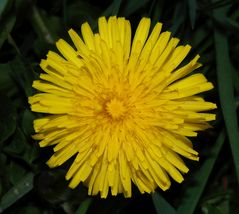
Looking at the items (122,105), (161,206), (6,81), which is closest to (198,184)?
(161,206)

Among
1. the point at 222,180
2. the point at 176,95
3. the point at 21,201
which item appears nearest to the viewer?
the point at 176,95

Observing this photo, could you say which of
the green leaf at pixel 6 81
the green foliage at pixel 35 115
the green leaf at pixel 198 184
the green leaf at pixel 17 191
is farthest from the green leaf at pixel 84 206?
the green leaf at pixel 6 81

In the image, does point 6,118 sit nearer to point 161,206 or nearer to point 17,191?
point 17,191

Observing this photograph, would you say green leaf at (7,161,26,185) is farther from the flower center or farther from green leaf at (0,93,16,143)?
the flower center

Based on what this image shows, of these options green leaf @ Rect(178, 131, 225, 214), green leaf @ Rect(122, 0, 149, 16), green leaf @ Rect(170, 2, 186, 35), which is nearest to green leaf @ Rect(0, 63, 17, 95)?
green leaf @ Rect(122, 0, 149, 16)

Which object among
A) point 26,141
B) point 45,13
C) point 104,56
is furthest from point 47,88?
point 45,13

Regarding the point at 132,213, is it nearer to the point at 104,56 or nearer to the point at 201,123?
the point at 201,123
